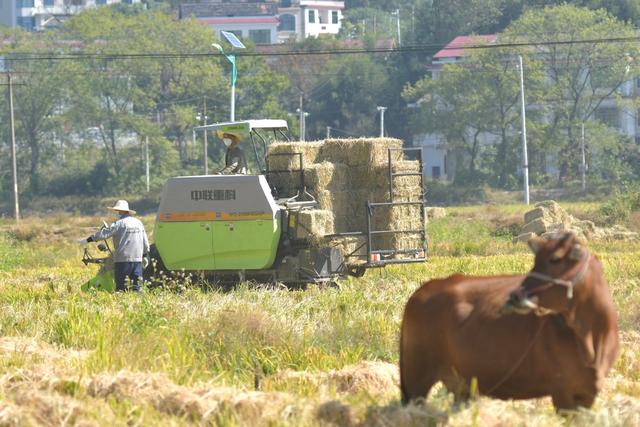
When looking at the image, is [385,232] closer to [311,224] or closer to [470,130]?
[311,224]

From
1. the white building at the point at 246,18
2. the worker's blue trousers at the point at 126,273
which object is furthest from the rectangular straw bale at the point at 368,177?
the white building at the point at 246,18

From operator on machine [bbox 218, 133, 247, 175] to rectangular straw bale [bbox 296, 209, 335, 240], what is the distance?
1.70 m

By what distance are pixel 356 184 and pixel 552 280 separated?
1343 cm

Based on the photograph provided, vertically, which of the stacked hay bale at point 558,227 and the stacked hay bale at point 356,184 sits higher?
the stacked hay bale at point 356,184

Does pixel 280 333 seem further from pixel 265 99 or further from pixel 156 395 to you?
pixel 265 99

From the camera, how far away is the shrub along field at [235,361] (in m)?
10.2

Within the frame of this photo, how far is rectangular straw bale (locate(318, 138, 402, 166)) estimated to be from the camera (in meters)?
22.5

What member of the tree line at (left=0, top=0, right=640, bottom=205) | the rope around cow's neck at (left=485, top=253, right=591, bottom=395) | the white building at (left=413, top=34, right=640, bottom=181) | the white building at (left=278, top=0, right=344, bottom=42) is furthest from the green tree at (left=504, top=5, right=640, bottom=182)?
the white building at (left=278, top=0, right=344, bottom=42)

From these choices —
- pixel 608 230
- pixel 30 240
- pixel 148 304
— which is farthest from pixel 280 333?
pixel 30 240

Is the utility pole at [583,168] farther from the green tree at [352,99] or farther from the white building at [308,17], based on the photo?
the white building at [308,17]

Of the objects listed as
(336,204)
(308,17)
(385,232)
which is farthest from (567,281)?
(308,17)

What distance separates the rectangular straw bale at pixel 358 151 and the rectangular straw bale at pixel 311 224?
1641mm

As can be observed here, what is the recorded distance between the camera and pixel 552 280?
9336 mm

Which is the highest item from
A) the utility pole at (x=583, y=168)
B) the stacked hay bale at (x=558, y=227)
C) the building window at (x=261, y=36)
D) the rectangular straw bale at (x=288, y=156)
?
the building window at (x=261, y=36)
